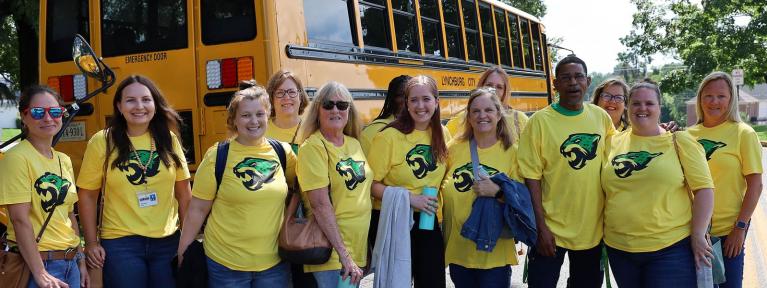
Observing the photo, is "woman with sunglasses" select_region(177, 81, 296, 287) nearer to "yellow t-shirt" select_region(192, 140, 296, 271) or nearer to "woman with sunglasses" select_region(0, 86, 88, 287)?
"yellow t-shirt" select_region(192, 140, 296, 271)

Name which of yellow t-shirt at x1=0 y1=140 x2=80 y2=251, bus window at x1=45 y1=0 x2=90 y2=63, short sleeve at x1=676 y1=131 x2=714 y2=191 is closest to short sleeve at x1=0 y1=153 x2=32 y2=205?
yellow t-shirt at x1=0 y1=140 x2=80 y2=251

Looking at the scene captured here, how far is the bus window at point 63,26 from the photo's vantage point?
6.02m

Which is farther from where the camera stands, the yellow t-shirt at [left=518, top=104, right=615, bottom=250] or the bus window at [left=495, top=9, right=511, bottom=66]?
the bus window at [left=495, top=9, right=511, bottom=66]

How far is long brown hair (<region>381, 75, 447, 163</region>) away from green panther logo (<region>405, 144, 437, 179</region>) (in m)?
0.03

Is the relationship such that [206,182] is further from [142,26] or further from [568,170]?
[142,26]

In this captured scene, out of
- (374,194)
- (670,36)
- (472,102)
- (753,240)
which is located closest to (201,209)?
(374,194)

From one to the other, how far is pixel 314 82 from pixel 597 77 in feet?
506

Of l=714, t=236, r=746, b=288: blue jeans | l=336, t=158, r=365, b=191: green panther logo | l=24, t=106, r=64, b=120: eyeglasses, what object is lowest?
l=714, t=236, r=746, b=288: blue jeans

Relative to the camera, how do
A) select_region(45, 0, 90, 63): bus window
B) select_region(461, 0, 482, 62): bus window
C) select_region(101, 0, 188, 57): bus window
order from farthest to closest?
select_region(461, 0, 482, 62): bus window → select_region(45, 0, 90, 63): bus window → select_region(101, 0, 188, 57): bus window

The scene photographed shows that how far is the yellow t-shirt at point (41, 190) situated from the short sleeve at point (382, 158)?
144cm

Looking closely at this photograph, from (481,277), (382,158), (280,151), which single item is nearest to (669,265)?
(481,277)

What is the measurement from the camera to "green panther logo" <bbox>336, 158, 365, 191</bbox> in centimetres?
330

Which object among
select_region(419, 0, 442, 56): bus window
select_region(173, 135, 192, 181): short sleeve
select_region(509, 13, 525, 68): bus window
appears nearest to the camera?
select_region(173, 135, 192, 181): short sleeve

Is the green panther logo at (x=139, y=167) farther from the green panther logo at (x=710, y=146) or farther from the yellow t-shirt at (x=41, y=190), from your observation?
the green panther logo at (x=710, y=146)
